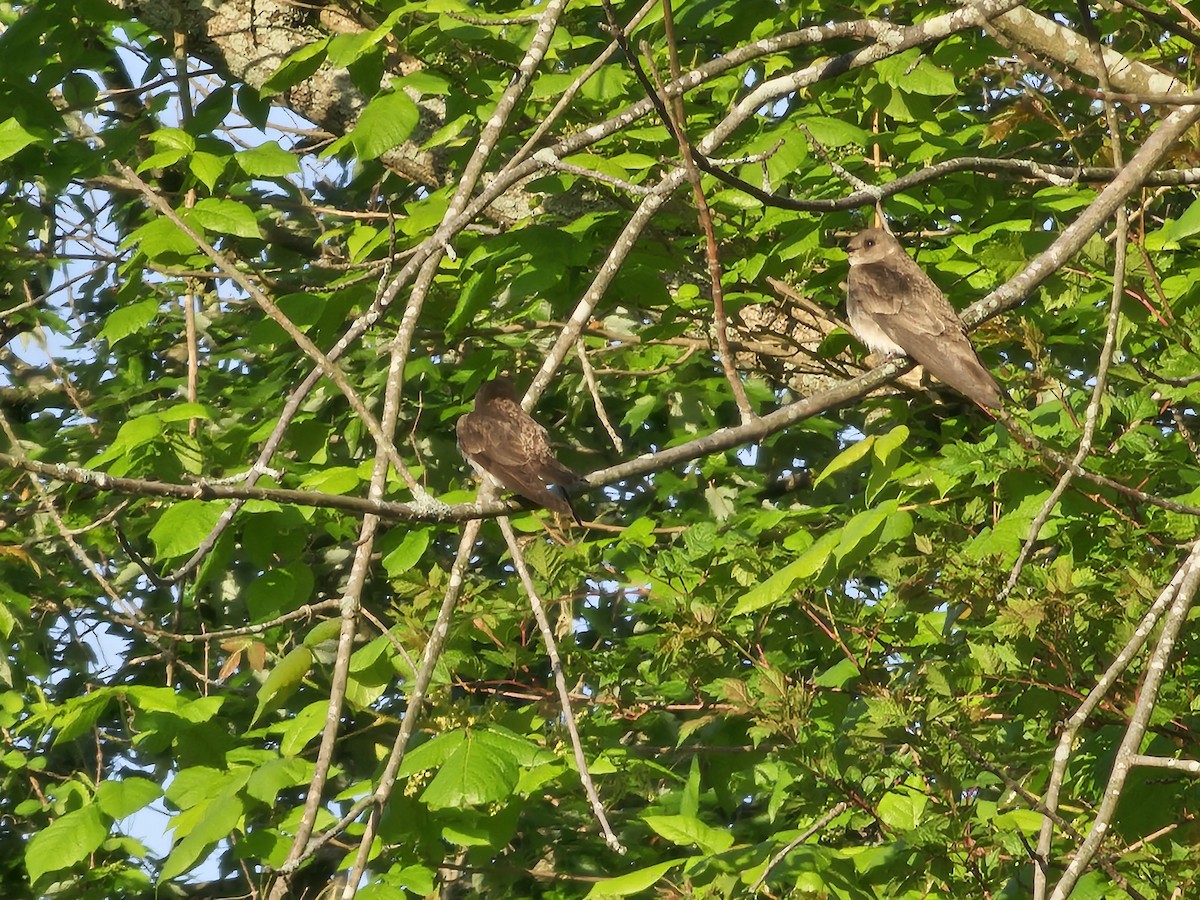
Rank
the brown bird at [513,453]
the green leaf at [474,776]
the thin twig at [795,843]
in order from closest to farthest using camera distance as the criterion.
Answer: the green leaf at [474,776] → the thin twig at [795,843] → the brown bird at [513,453]

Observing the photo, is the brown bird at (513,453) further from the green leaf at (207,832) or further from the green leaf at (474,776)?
the green leaf at (207,832)

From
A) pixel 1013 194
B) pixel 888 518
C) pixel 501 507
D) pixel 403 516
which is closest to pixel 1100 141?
pixel 1013 194

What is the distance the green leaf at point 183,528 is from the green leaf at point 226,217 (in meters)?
1.05

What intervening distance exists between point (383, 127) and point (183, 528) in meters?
1.45

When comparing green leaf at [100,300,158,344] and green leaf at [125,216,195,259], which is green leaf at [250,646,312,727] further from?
green leaf at [125,216,195,259]

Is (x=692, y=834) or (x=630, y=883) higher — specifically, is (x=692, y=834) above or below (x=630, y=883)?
below

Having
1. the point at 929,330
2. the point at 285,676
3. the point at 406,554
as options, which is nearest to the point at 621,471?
the point at 406,554

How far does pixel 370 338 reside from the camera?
258 inches

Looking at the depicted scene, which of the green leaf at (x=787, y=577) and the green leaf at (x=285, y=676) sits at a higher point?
the green leaf at (x=787, y=577)

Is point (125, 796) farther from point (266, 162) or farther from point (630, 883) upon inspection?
point (266, 162)

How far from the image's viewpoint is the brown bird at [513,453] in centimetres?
479

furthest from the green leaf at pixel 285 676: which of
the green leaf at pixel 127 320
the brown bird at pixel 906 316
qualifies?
the brown bird at pixel 906 316

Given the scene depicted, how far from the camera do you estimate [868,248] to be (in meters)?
6.13

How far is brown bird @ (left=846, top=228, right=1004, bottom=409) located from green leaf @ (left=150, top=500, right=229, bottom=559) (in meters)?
2.67
